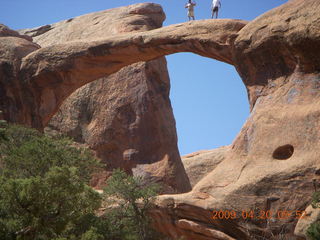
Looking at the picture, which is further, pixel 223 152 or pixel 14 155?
pixel 223 152

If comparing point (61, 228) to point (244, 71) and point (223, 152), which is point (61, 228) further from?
point (223, 152)

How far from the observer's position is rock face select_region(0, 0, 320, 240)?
50.4ft

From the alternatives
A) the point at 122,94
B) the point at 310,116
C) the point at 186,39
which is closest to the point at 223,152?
the point at 122,94

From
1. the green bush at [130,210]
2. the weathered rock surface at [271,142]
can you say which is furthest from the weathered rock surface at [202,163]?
the green bush at [130,210]

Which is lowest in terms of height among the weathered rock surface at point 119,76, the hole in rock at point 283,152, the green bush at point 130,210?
the green bush at point 130,210

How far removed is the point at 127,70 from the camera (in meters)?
27.4

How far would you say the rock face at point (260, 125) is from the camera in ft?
50.4

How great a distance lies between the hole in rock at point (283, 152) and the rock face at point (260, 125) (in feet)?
0.09

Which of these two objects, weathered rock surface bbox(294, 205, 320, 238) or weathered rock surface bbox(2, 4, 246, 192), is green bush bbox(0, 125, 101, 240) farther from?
weathered rock surface bbox(2, 4, 246, 192)

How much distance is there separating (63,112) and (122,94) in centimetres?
296
